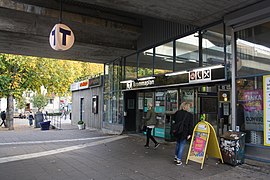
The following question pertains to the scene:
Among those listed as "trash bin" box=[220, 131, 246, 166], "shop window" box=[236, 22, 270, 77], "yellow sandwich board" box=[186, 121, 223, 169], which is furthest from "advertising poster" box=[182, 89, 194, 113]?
"trash bin" box=[220, 131, 246, 166]

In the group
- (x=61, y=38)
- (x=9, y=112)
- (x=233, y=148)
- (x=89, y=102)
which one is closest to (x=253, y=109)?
(x=233, y=148)

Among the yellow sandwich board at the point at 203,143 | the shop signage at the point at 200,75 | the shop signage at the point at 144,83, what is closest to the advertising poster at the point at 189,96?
the shop signage at the point at 200,75

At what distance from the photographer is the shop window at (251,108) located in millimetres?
6344

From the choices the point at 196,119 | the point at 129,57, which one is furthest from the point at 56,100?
the point at 196,119

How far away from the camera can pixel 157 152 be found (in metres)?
8.04

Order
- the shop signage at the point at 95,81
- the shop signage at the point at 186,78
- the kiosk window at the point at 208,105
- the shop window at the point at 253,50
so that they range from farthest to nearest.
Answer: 1. the shop signage at the point at 95,81
2. the kiosk window at the point at 208,105
3. the shop signage at the point at 186,78
4. the shop window at the point at 253,50

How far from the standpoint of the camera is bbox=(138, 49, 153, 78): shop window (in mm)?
10842

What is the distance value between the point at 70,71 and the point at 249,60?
17.4 m

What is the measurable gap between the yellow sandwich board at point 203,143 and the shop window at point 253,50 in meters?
1.87

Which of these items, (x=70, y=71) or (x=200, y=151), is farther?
(x=70, y=71)

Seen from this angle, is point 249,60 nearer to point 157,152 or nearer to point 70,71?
point 157,152

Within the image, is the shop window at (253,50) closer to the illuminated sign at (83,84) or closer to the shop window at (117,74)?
the shop window at (117,74)

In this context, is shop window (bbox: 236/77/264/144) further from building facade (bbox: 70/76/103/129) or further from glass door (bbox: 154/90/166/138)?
building facade (bbox: 70/76/103/129)

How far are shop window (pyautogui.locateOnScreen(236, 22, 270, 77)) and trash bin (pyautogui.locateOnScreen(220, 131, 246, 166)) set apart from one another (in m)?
1.71
